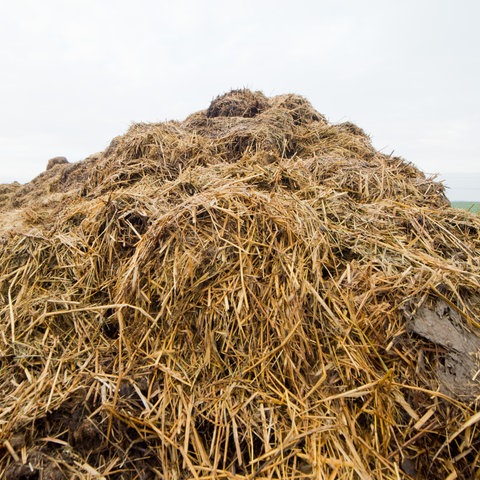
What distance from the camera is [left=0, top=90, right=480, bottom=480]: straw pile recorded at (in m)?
1.27

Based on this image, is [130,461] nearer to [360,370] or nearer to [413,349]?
[360,370]

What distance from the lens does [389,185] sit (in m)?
2.52

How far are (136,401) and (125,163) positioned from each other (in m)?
1.86

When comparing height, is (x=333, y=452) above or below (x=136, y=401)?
below

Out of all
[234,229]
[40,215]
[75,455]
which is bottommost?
[75,455]

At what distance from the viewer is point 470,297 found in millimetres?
1596

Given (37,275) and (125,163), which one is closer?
(37,275)

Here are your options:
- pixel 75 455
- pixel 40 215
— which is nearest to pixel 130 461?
pixel 75 455

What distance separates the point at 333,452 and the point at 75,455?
3.02 ft

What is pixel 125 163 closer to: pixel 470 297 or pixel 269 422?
pixel 269 422

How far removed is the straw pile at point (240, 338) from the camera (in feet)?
4.18

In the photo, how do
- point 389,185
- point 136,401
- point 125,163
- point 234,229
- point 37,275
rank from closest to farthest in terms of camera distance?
point 136,401
point 234,229
point 37,275
point 389,185
point 125,163

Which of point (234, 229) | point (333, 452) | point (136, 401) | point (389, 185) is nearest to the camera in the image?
point (333, 452)

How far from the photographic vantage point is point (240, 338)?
1513 mm
